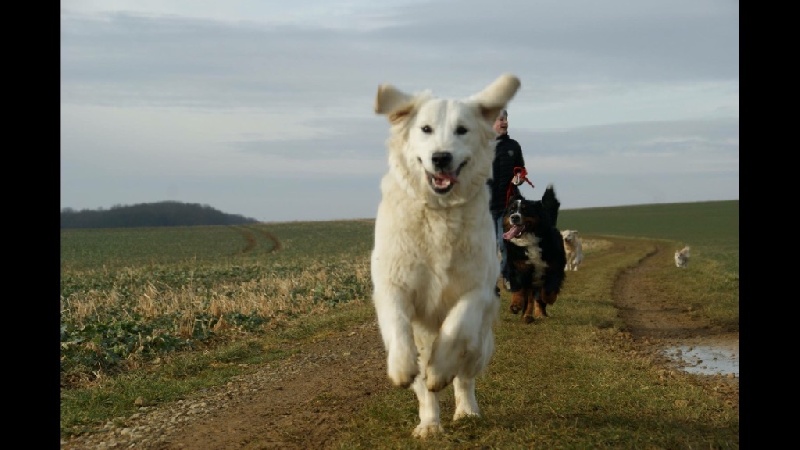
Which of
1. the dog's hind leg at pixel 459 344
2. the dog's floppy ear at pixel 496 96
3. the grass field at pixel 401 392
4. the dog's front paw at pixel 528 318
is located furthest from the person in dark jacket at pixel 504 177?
the dog's hind leg at pixel 459 344

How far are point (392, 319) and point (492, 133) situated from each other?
5.17 ft

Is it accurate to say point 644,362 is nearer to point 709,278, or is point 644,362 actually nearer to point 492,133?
point 492,133

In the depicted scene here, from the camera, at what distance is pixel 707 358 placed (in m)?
9.68

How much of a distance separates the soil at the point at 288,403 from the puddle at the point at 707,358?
0.61 ft

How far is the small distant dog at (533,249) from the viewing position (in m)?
11.6

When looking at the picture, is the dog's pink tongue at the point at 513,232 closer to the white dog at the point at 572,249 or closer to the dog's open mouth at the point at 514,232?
the dog's open mouth at the point at 514,232

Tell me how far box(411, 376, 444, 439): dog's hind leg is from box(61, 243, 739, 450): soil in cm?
77

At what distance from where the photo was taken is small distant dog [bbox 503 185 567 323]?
455 inches

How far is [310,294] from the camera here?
16281 mm

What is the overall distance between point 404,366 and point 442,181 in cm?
130

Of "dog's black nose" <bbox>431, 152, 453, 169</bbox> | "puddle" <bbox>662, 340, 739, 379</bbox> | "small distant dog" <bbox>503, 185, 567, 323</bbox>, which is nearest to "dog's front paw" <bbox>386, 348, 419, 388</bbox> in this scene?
"dog's black nose" <bbox>431, 152, 453, 169</bbox>

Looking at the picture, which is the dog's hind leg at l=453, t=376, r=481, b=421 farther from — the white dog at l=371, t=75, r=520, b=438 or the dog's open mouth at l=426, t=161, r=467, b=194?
the dog's open mouth at l=426, t=161, r=467, b=194
